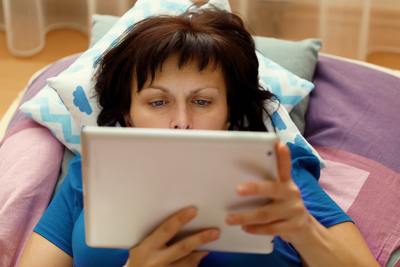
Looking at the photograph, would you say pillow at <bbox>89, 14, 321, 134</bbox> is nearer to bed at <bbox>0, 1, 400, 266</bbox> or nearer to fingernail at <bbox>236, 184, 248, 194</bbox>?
bed at <bbox>0, 1, 400, 266</bbox>

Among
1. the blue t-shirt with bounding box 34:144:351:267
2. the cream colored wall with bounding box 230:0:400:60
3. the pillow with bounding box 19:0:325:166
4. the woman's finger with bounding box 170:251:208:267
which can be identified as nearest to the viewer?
the woman's finger with bounding box 170:251:208:267

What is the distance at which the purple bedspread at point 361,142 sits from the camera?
3.79 feet

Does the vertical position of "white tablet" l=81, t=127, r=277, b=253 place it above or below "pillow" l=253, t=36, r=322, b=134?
above

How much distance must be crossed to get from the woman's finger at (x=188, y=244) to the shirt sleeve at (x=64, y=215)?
0.39 metres

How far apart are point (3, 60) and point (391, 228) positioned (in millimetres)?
2250

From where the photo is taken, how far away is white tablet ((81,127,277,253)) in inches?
24.3

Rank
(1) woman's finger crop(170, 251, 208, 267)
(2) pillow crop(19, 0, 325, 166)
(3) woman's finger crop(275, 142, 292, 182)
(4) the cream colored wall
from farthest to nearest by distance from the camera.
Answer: (4) the cream colored wall → (2) pillow crop(19, 0, 325, 166) → (1) woman's finger crop(170, 251, 208, 267) → (3) woman's finger crop(275, 142, 292, 182)

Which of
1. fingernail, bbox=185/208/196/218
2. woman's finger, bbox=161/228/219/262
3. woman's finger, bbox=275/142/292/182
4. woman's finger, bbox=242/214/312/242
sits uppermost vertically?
woman's finger, bbox=275/142/292/182

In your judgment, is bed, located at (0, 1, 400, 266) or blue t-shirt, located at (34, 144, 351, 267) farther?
bed, located at (0, 1, 400, 266)

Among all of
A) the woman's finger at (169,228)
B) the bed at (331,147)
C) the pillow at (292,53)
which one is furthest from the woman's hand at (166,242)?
the pillow at (292,53)

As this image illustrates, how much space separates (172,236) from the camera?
70 cm

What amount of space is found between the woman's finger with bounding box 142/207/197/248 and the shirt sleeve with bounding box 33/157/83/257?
1.21 ft

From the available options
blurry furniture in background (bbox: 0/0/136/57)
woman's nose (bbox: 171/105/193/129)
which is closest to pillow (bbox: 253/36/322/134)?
woman's nose (bbox: 171/105/193/129)

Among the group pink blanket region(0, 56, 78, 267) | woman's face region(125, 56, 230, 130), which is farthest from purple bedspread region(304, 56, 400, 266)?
pink blanket region(0, 56, 78, 267)
